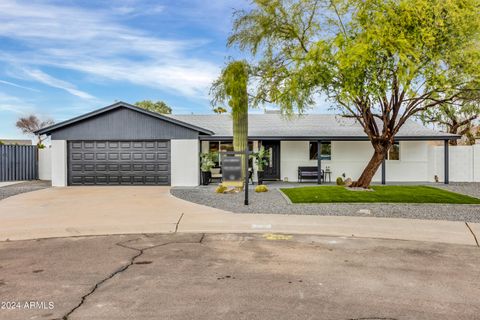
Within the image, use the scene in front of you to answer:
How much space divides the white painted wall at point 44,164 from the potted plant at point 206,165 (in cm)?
1022

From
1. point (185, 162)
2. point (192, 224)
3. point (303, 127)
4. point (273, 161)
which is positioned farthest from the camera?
point (303, 127)

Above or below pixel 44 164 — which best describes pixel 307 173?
below

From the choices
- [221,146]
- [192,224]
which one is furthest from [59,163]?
[192,224]

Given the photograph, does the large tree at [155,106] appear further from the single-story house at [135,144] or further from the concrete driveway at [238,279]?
the concrete driveway at [238,279]

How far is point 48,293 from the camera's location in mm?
4711

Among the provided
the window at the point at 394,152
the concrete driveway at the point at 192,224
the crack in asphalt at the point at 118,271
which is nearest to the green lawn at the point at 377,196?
the concrete driveway at the point at 192,224

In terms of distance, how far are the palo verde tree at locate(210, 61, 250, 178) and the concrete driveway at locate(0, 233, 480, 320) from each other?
29.5 ft

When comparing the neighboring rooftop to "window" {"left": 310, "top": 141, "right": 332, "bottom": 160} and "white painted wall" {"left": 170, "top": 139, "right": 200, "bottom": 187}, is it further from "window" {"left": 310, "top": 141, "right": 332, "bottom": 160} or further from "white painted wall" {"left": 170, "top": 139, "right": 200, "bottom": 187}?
"white painted wall" {"left": 170, "top": 139, "right": 200, "bottom": 187}

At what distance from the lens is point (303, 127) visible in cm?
2136

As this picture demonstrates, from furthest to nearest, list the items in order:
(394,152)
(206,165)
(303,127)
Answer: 1. (303,127)
2. (394,152)
3. (206,165)

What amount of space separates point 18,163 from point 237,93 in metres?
14.1

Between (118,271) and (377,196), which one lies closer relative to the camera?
(118,271)

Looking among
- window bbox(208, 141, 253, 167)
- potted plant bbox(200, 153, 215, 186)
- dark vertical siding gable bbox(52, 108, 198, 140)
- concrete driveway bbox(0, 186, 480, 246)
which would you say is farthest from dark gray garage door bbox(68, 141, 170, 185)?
concrete driveway bbox(0, 186, 480, 246)

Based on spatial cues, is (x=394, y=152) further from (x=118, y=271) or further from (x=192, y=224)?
(x=118, y=271)
